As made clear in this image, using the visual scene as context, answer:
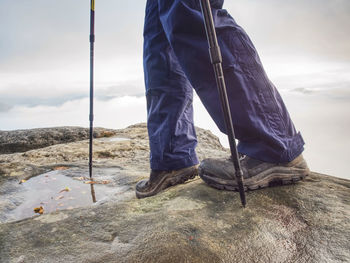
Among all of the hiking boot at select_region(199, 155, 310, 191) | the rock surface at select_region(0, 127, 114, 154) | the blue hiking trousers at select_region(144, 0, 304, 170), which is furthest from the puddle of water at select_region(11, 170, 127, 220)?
the rock surface at select_region(0, 127, 114, 154)

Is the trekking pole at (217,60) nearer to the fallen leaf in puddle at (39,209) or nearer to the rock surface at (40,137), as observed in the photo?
the fallen leaf in puddle at (39,209)

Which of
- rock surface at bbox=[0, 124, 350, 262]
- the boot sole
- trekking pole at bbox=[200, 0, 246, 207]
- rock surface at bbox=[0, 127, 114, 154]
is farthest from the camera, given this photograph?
rock surface at bbox=[0, 127, 114, 154]

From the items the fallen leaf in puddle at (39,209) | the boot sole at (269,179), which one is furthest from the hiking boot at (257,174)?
the fallen leaf in puddle at (39,209)

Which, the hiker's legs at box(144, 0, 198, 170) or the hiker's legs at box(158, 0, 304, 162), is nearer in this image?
the hiker's legs at box(158, 0, 304, 162)

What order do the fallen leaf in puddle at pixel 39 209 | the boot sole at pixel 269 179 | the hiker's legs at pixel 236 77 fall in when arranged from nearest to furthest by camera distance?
the hiker's legs at pixel 236 77 < the boot sole at pixel 269 179 < the fallen leaf in puddle at pixel 39 209

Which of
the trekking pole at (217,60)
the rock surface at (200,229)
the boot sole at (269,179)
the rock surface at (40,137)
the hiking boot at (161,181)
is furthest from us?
the rock surface at (40,137)

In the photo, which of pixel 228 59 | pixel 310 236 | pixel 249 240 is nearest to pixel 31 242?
pixel 249 240

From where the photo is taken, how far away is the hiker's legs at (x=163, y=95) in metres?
2.09

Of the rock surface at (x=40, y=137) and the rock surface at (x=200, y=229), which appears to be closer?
the rock surface at (x=200, y=229)

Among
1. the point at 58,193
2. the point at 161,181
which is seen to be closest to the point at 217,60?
the point at 161,181

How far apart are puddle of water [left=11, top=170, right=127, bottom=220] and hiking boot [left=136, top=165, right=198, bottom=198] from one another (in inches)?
20.7

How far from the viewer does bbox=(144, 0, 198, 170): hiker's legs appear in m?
2.09

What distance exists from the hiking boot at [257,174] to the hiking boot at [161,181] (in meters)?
0.38

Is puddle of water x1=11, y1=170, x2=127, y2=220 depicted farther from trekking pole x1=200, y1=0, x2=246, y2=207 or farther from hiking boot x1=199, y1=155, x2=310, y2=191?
trekking pole x1=200, y1=0, x2=246, y2=207
